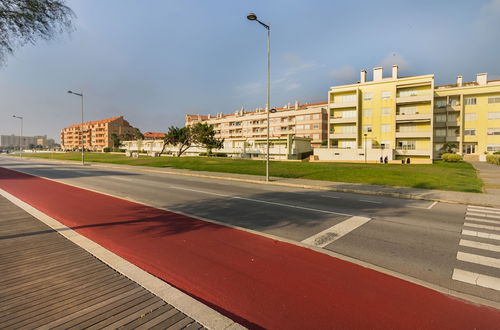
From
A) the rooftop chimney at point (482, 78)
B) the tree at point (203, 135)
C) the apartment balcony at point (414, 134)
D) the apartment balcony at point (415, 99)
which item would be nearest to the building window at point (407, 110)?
the apartment balcony at point (415, 99)

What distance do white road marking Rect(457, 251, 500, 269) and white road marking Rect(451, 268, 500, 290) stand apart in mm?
612

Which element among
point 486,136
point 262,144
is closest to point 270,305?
point 262,144

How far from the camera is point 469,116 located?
46750 mm

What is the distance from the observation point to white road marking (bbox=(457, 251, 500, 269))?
4663 millimetres

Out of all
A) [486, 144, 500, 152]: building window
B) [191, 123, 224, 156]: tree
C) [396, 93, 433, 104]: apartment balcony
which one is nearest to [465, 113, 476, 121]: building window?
[486, 144, 500, 152]: building window

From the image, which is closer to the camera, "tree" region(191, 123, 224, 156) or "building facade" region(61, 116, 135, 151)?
"tree" region(191, 123, 224, 156)

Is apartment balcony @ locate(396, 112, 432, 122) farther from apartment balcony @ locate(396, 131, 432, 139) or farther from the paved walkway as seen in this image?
the paved walkway

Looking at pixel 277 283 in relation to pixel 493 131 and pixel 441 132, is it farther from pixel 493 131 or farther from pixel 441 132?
pixel 493 131

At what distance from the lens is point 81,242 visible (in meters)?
5.25

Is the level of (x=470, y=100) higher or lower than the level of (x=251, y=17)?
higher

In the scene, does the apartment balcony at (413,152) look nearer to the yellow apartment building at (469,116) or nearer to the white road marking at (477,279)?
the yellow apartment building at (469,116)

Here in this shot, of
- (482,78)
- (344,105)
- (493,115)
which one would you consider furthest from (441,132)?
(344,105)

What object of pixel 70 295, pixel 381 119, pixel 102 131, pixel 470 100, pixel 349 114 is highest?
pixel 102 131

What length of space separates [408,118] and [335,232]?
144 ft
